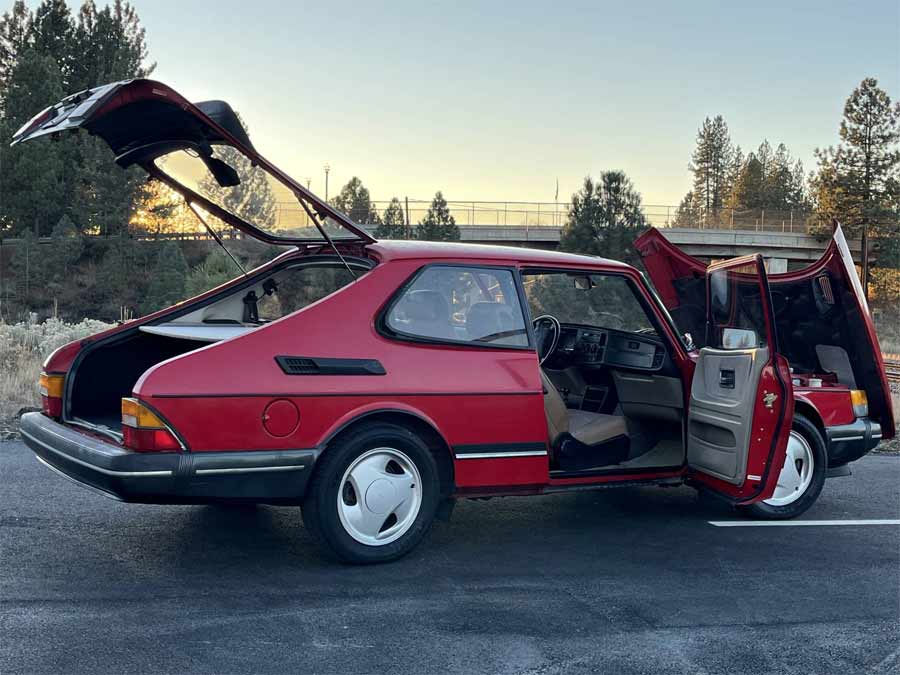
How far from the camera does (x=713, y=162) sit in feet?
344

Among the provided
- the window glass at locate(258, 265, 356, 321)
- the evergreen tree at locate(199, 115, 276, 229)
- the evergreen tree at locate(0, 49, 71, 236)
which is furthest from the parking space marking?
the evergreen tree at locate(0, 49, 71, 236)

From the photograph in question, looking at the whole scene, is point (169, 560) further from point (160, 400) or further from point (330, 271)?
point (330, 271)

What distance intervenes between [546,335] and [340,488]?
203 cm

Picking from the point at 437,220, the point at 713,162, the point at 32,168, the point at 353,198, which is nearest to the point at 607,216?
the point at 437,220

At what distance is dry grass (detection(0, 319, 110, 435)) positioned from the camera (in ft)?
30.9

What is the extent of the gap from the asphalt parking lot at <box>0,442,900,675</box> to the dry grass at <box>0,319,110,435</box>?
11.7 ft

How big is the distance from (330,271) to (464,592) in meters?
2.46

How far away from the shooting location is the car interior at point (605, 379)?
5.61 m

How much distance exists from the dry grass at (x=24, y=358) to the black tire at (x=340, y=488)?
499cm

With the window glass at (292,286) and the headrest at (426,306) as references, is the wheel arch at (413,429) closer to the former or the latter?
the headrest at (426,306)

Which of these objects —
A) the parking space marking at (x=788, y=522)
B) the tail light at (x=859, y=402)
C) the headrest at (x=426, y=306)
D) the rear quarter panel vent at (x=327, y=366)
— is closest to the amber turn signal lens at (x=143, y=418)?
the rear quarter panel vent at (x=327, y=366)

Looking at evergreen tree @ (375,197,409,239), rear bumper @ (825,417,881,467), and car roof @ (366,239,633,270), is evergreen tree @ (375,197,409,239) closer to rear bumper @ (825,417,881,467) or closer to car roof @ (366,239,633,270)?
rear bumper @ (825,417,881,467)

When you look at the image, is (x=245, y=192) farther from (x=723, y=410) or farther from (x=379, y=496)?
(x=723, y=410)

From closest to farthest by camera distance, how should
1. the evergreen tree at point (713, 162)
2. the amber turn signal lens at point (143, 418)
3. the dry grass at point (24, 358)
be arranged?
1. the amber turn signal lens at point (143, 418)
2. the dry grass at point (24, 358)
3. the evergreen tree at point (713, 162)
